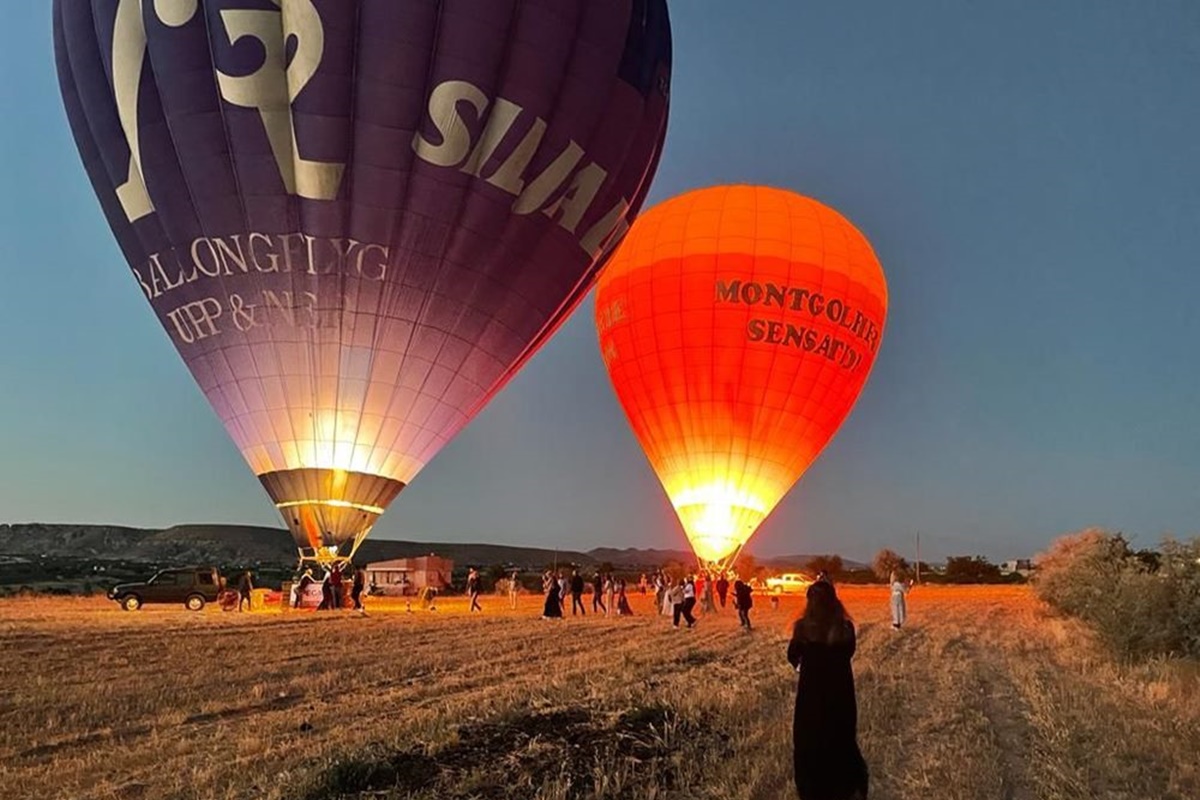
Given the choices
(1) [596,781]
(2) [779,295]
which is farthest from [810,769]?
(2) [779,295]

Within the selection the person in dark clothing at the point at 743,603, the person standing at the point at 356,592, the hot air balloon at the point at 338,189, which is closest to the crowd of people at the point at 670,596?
the person in dark clothing at the point at 743,603

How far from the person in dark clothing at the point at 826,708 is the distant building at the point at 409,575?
42.6 metres

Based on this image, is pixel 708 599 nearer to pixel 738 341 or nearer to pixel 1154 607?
pixel 738 341

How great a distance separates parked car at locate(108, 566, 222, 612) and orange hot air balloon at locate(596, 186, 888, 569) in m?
14.3

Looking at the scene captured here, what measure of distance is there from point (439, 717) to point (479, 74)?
1230cm

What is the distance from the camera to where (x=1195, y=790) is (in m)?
7.03

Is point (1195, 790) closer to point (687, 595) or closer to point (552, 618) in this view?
point (687, 595)

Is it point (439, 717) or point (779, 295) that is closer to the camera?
point (439, 717)

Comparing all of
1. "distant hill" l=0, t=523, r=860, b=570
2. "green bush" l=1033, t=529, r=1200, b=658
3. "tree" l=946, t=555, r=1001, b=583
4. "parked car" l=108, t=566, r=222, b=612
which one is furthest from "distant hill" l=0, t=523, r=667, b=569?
"green bush" l=1033, t=529, r=1200, b=658

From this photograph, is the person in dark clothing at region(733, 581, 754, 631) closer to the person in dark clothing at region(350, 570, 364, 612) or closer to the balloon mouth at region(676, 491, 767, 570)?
the balloon mouth at region(676, 491, 767, 570)

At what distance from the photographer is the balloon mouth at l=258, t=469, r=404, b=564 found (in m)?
18.9

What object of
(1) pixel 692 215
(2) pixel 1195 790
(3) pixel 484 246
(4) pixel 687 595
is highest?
(1) pixel 692 215

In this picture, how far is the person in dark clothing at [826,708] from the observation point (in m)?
6.26

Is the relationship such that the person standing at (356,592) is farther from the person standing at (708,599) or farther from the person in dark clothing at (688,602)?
the person standing at (708,599)
